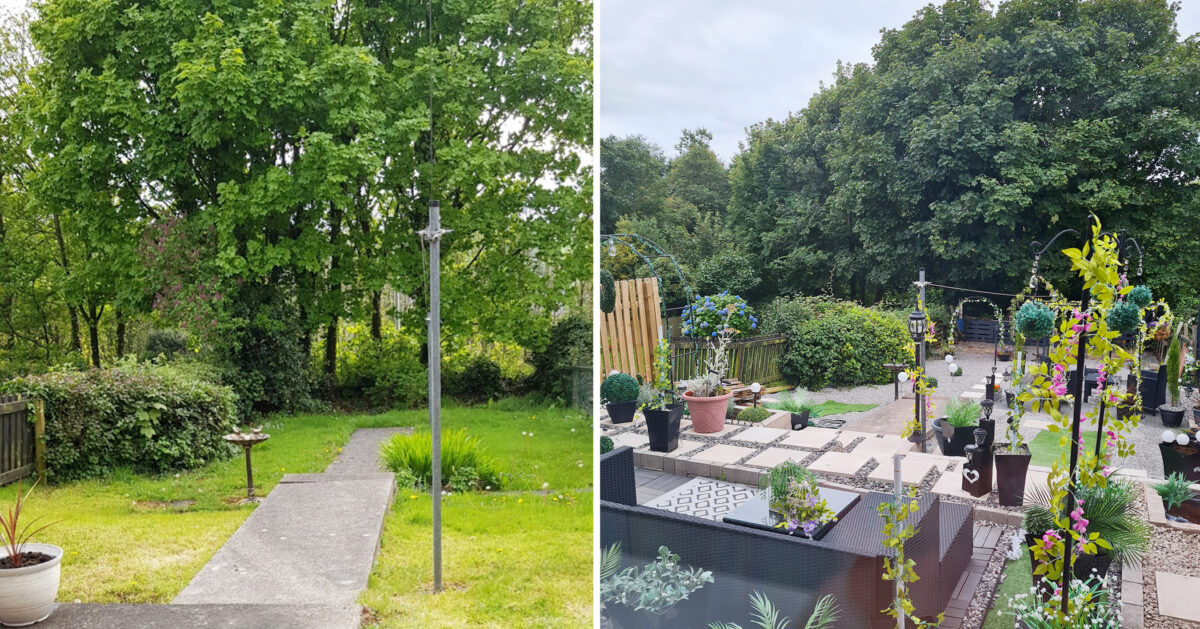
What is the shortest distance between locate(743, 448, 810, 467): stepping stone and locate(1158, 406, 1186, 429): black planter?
0.49m

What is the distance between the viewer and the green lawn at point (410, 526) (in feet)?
6.38

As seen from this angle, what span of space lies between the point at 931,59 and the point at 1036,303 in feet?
1.24

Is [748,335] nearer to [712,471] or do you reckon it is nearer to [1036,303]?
[712,471]

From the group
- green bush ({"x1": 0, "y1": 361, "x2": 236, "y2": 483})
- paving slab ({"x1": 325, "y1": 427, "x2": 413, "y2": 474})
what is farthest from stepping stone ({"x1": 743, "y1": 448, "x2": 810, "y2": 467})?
green bush ({"x1": 0, "y1": 361, "x2": 236, "y2": 483})

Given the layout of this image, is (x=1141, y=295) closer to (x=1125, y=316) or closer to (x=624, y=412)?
(x=1125, y=316)

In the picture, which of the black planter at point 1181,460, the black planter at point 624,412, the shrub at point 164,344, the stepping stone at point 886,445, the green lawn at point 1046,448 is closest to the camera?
the black planter at point 1181,460

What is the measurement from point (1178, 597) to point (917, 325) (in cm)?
49

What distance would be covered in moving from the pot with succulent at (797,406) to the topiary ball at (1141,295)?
0.45 meters

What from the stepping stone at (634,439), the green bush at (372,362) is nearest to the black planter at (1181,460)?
the stepping stone at (634,439)

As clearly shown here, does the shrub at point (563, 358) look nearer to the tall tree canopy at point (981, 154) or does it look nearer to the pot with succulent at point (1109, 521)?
the tall tree canopy at point (981, 154)

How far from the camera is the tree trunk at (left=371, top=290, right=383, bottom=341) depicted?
7.50 feet

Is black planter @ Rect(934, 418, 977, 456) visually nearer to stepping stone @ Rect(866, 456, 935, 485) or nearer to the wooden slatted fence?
stepping stone @ Rect(866, 456, 935, 485)

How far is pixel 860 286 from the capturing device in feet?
3.81

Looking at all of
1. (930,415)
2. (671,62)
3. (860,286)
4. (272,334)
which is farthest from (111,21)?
(930,415)
